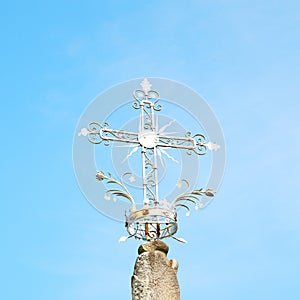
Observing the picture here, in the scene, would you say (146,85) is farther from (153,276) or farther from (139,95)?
(153,276)

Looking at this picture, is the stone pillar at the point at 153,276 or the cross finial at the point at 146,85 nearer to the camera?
the stone pillar at the point at 153,276

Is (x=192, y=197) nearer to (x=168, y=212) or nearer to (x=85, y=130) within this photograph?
(x=168, y=212)

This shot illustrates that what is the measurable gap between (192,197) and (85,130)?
1.91 metres

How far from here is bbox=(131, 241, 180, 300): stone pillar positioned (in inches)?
370

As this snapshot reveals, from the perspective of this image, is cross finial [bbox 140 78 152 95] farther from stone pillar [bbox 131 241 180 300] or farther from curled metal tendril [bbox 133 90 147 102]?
stone pillar [bbox 131 241 180 300]

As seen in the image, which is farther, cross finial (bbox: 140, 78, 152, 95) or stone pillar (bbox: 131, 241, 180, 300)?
cross finial (bbox: 140, 78, 152, 95)

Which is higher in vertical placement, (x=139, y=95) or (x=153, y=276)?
(x=139, y=95)

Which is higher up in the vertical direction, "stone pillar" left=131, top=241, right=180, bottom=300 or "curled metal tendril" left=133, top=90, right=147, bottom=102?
"curled metal tendril" left=133, top=90, right=147, bottom=102

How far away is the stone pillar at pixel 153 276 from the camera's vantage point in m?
9.40

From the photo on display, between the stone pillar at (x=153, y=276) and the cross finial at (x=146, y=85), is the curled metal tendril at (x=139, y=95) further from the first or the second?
the stone pillar at (x=153, y=276)

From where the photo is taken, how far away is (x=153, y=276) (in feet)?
31.2

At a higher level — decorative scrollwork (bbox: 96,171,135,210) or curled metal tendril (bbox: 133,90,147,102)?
curled metal tendril (bbox: 133,90,147,102)

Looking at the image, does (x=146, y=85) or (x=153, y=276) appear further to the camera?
(x=146, y=85)

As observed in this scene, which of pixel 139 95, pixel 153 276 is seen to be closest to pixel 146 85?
pixel 139 95
